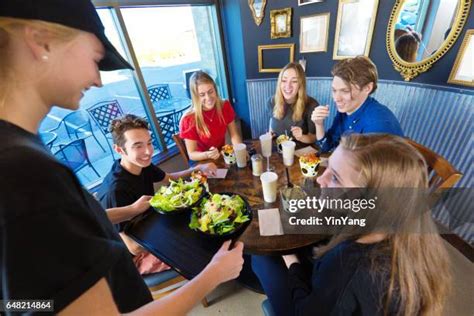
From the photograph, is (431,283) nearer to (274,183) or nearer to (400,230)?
(400,230)

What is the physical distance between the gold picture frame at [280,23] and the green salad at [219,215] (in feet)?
8.19

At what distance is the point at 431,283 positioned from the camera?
704mm

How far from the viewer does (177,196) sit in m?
1.17

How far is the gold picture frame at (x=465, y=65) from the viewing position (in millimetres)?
1531

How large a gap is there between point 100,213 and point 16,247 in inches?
7.8

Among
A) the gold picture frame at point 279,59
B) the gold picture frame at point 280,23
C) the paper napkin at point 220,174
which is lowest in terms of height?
the paper napkin at point 220,174

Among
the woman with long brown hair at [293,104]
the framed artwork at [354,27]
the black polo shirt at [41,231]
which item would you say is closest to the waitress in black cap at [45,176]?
the black polo shirt at [41,231]

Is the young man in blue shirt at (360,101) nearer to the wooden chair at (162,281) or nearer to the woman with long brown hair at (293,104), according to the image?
the woman with long brown hair at (293,104)

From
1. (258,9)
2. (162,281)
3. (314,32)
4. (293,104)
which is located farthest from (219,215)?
(258,9)

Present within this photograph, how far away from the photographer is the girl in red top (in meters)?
1.89

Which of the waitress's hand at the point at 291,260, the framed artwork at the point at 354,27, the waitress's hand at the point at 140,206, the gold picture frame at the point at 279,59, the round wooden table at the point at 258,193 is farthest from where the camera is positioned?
the gold picture frame at the point at 279,59

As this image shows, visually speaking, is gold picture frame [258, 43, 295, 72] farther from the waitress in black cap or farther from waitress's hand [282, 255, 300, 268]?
the waitress in black cap

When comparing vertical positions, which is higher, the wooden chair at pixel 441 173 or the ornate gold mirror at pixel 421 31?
the ornate gold mirror at pixel 421 31

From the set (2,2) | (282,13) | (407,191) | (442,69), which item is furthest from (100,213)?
(282,13)
